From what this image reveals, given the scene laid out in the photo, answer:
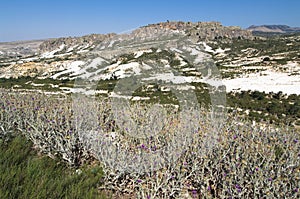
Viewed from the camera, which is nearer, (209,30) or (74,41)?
(209,30)

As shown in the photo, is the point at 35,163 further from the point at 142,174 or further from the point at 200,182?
the point at 200,182

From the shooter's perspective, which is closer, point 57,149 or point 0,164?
point 0,164

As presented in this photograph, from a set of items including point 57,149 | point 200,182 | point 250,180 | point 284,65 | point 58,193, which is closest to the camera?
point 58,193

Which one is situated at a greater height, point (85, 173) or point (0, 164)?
point (0, 164)

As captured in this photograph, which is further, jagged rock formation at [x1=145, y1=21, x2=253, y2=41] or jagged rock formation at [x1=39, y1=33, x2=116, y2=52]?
jagged rock formation at [x1=39, y1=33, x2=116, y2=52]

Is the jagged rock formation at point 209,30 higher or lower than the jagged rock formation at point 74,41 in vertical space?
higher

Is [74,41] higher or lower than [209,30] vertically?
lower

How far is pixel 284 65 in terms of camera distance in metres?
35.0

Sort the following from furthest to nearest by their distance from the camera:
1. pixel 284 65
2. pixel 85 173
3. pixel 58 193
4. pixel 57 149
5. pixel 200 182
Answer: pixel 284 65, pixel 57 149, pixel 85 173, pixel 200 182, pixel 58 193

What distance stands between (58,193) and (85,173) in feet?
2.31

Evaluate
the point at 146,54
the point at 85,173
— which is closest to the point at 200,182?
the point at 85,173

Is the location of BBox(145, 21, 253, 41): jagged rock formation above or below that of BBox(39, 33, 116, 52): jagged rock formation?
above

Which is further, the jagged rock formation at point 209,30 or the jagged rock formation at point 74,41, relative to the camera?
the jagged rock formation at point 74,41

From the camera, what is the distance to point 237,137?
3.76 m
